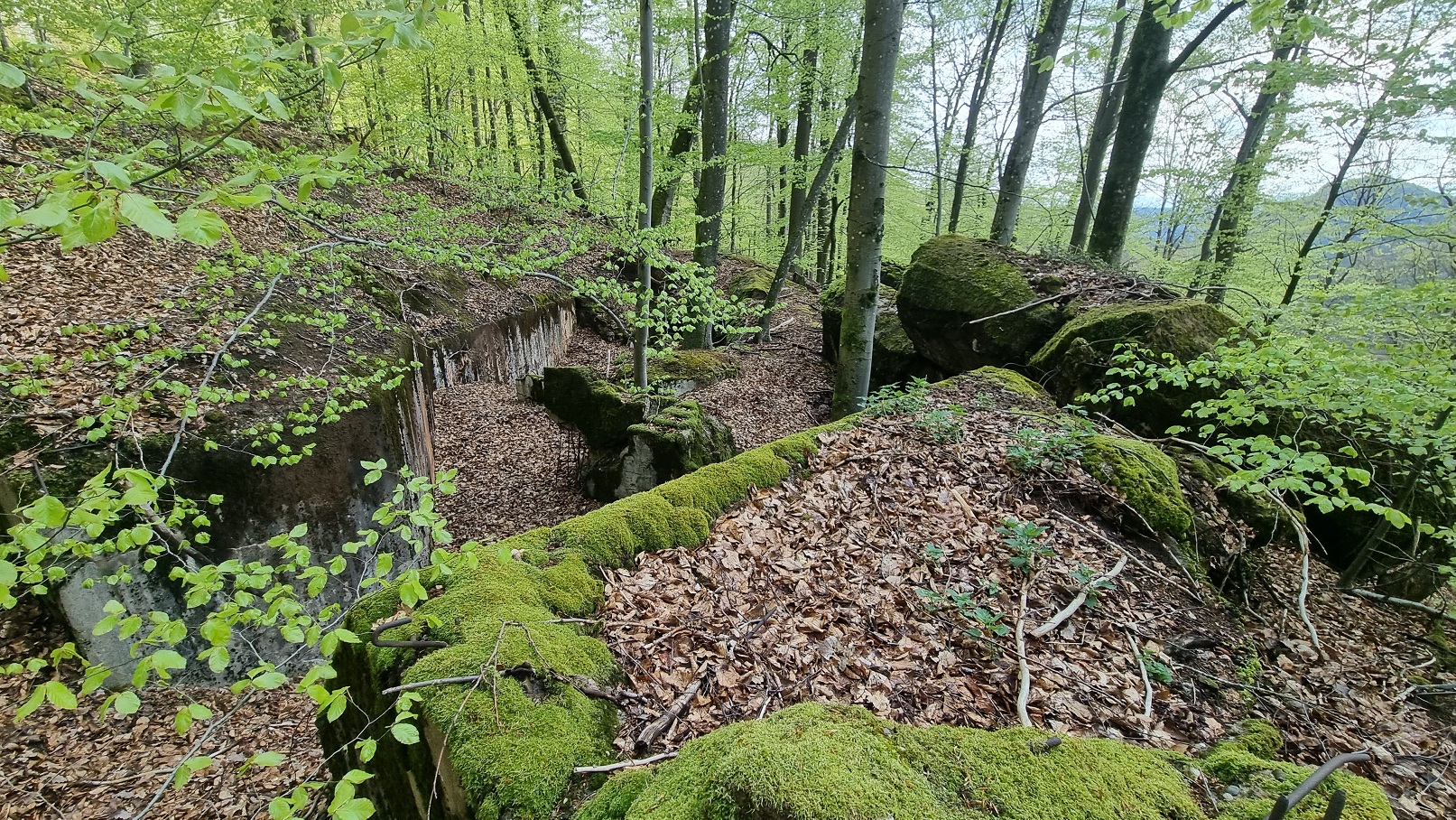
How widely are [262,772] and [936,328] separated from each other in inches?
385

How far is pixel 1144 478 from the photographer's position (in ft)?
14.6

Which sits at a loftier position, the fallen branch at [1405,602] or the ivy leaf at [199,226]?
the ivy leaf at [199,226]

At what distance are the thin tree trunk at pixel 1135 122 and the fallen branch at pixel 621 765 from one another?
9.25 metres

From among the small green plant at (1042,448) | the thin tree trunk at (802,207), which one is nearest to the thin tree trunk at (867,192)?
the thin tree trunk at (802,207)

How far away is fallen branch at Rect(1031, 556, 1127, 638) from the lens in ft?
10.3

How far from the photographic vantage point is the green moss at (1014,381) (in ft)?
22.1

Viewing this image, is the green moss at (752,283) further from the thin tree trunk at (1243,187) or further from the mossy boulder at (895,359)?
the thin tree trunk at (1243,187)

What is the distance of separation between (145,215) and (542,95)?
1594 cm

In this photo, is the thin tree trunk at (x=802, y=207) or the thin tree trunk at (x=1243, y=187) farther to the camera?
the thin tree trunk at (x=1243, y=187)

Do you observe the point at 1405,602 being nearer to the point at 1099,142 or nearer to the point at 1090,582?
the point at 1090,582

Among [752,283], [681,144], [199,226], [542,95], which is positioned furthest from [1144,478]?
[542,95]

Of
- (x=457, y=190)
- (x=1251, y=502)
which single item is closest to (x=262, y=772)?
(x=1251, y=502)

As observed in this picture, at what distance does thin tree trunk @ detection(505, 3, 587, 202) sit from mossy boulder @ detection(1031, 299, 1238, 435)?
354 inches

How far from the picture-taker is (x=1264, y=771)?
193cm
